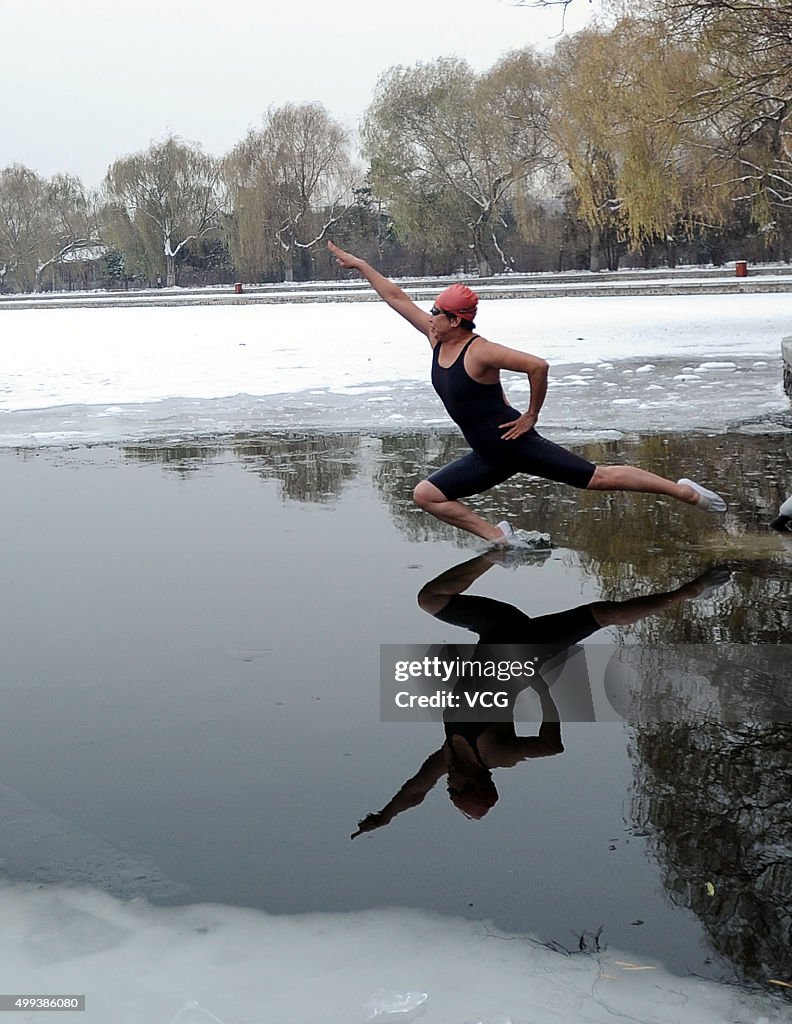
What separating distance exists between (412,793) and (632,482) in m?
2.94

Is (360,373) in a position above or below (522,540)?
above

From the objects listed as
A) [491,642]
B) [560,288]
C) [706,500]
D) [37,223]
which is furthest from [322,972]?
[37,223]

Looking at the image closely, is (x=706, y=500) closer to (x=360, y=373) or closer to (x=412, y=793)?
(x=412, y=793)

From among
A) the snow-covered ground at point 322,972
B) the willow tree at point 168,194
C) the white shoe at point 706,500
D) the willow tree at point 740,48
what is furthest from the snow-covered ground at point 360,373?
the willow tree at point 168,194

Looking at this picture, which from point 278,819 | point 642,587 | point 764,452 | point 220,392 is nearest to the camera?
point 278,819

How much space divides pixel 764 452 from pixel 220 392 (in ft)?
25.4

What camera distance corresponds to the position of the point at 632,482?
6051 millimetres

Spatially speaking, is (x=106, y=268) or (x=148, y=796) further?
(x=106, y=268)

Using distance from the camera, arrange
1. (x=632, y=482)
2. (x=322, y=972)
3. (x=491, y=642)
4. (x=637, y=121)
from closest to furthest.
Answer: (x=322, y=972) → (x=491, y=642) → (x=632, y=482) → (x=637, y=121)

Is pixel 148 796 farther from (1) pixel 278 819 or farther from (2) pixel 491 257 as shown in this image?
(2) pixel 491 257

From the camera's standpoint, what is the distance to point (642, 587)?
5426mm

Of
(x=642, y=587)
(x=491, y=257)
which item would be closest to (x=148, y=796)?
(x=642, y=587)

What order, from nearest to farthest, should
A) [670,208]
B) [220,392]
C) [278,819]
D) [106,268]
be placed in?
[278,819], [220,392], [670,208], [106,268]

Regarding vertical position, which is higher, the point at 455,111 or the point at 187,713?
the point at 455,111
